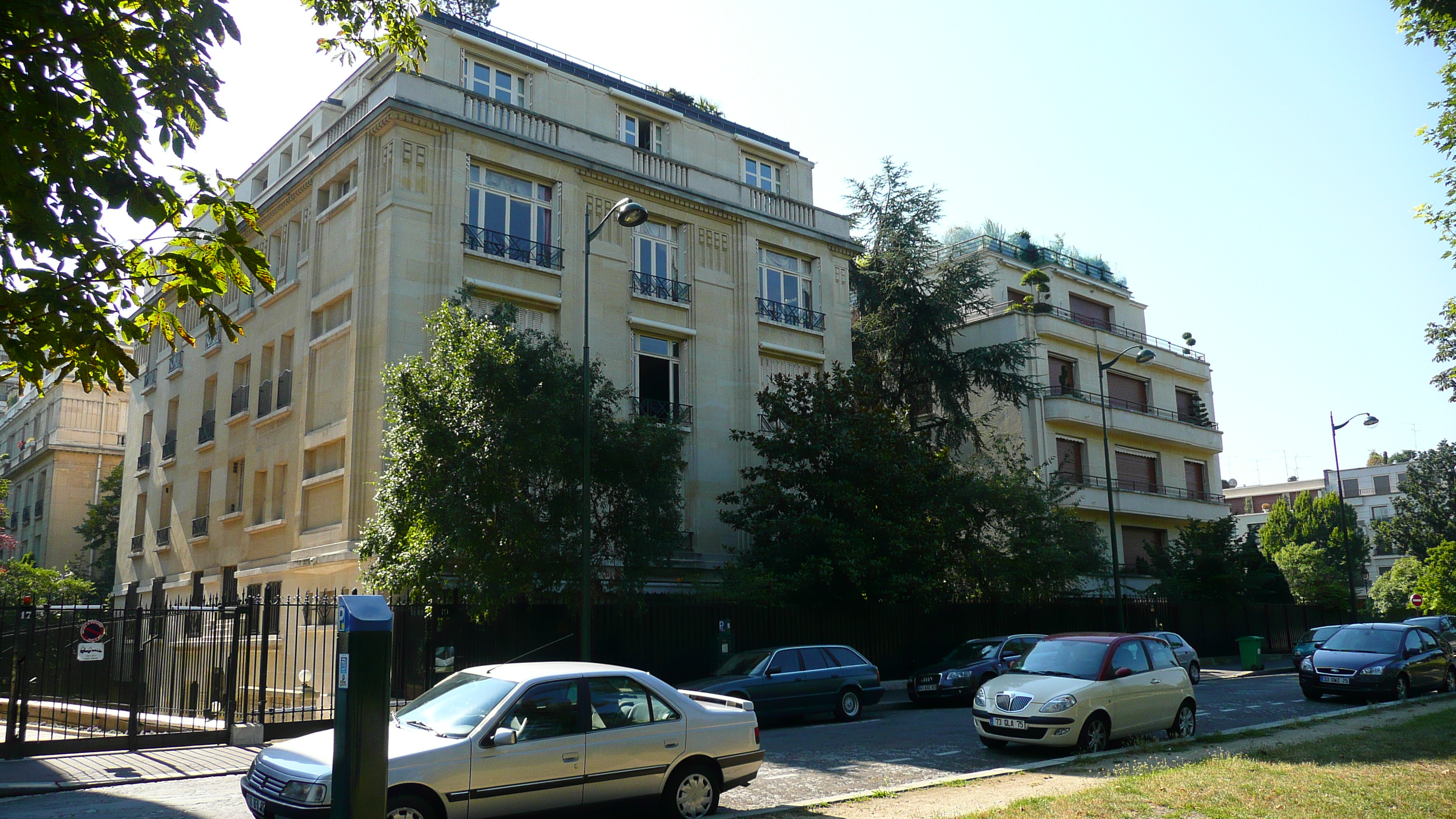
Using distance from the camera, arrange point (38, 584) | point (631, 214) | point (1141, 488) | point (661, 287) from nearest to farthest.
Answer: point (631, 214)
point (661, 287)
point (38, 584)
point (1141, 488)

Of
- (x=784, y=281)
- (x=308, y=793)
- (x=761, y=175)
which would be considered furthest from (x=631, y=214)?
(x=761, y=175)

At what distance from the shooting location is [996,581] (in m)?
28.7

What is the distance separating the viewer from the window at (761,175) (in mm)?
32156

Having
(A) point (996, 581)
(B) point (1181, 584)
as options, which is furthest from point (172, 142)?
(B) point (1181, 584)

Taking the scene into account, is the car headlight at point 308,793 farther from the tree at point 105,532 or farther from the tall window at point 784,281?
the tree at point 105,532

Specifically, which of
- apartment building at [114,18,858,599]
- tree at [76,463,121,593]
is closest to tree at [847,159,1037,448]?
apartment building at [114,18,858,599]

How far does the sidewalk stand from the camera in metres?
11.4

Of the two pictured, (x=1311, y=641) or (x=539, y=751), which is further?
(x=1311, y=641)

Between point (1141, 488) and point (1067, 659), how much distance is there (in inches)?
1344

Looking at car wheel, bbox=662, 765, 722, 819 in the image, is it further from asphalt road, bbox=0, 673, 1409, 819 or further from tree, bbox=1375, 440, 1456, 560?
tree, bbox=1375, 440, 1456, 560

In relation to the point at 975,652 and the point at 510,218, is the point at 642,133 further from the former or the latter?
the point at 975,652

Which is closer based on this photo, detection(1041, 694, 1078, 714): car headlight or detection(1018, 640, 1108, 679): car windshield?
detection(1041, 694, 1078, 714): car headlight

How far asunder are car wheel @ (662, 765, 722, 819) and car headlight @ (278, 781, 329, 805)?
2.88 metres

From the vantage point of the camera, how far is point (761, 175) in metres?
32.5
